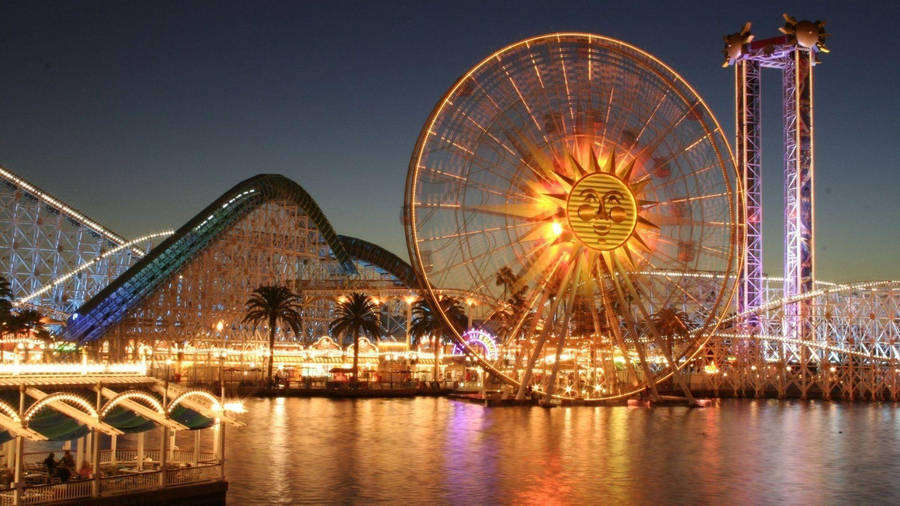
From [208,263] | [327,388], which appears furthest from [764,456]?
[208,263]

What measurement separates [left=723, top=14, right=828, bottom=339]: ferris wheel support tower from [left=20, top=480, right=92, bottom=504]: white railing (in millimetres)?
80720

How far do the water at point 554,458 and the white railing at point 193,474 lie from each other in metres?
1.09

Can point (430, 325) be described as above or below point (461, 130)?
below

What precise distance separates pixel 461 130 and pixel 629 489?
22157 mm

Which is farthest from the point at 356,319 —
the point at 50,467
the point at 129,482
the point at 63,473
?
the point at 63,473

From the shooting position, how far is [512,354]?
69438 millimetres

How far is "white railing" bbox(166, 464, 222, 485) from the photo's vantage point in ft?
84.9

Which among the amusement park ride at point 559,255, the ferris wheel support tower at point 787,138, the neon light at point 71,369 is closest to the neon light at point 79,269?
the amusement park ride at point 559,255

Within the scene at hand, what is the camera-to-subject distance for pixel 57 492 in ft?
75.2

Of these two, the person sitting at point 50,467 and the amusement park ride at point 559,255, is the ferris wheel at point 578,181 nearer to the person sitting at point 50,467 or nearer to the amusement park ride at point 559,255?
the amusement park ride at point 559,255

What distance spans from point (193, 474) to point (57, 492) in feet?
14.2

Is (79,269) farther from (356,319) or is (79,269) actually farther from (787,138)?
(787,138)

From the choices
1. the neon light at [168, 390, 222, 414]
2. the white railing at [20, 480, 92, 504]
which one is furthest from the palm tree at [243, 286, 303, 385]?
the white railing at [20, 480, 92, 504]

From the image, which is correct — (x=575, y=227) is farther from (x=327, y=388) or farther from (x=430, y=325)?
(x=430, y=325)
